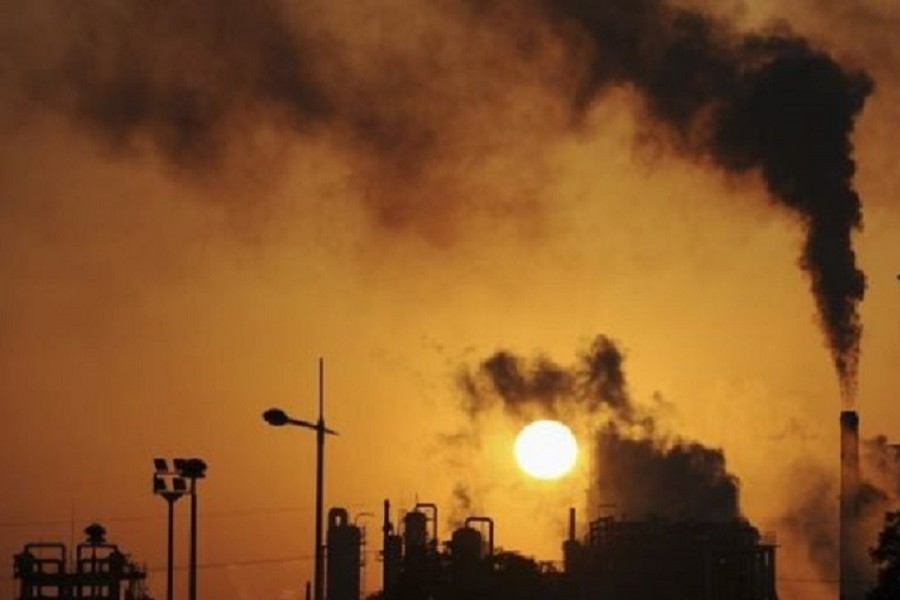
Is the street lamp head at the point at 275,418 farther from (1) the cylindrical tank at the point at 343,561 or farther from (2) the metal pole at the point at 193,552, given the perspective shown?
(1) the cylindrical tank at the point at 343,561

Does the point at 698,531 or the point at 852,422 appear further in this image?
the point at 698,531

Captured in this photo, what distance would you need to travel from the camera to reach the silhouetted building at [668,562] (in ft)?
520

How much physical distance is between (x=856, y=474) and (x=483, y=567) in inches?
1145

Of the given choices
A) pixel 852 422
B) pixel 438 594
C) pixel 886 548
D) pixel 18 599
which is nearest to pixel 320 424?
pixel 886 548

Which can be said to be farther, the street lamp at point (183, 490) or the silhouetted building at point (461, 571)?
the silhouetted building at point (461, 571)

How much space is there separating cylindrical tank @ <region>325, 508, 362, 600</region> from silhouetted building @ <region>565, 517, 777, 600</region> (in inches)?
881

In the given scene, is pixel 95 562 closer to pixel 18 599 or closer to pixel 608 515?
pixel 18 599

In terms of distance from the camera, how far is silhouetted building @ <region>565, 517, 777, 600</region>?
A: 158625mm

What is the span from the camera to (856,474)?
144 m

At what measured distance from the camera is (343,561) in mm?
179500

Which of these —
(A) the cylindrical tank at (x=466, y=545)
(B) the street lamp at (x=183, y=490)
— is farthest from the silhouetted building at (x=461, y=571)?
(B) the street lamp at (x=183, y=490)

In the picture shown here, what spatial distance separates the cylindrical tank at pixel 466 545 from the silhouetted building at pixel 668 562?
655 centimetres

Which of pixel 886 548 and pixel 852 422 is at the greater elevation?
pixel 852 422

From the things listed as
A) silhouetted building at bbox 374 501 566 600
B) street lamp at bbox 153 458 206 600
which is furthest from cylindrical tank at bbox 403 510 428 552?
street lamp at bbox 153 458 206 600
